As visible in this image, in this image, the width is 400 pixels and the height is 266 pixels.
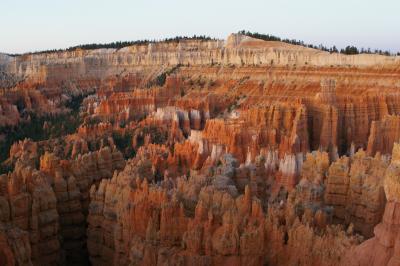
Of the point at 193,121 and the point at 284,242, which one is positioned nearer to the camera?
the point at 284,242

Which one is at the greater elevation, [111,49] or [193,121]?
[111,49]

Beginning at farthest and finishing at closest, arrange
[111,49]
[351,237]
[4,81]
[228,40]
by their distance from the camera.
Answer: [111,49] → [4,81] → [228,40] → [351,237]

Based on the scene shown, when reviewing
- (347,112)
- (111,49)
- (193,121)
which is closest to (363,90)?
(347,112)

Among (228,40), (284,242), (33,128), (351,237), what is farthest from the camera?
(228,40)

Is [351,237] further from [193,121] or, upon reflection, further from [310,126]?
[193,121]

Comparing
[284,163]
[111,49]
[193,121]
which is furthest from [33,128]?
[111,49]

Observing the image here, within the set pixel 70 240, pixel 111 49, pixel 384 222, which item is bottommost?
pixel 70 240

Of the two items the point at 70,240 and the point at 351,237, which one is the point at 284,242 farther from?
the point at 70,240
